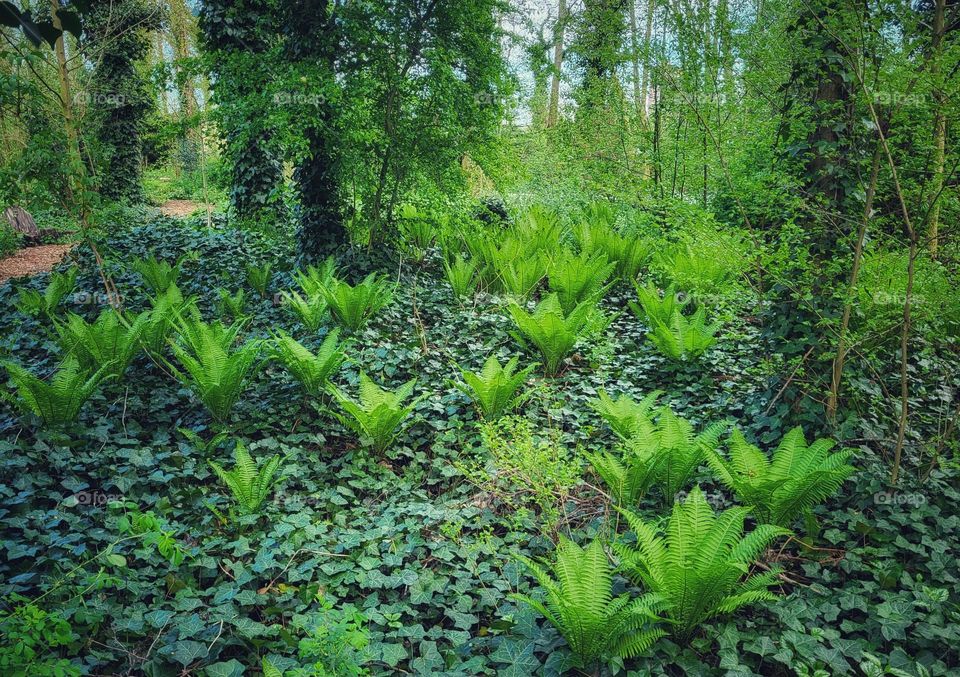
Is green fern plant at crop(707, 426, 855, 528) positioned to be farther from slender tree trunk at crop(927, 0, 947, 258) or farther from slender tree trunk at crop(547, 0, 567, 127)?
slender tree trunk at crop(547, 0, 567, 127)

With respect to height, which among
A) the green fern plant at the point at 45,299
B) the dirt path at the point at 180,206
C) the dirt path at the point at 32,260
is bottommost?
the green fern plant at the point at 45,299

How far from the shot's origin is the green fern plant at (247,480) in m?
3.01

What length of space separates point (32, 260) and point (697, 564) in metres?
10.7

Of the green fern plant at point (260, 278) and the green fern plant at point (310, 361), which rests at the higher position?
the green fern plant at point (260, 278)

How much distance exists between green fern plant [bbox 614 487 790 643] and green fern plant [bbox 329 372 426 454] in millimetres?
1673

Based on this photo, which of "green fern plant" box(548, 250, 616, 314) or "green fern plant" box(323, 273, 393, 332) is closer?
"green fern plant" box(323, 273, 393, 332)

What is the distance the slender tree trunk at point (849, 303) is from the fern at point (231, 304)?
187 inches

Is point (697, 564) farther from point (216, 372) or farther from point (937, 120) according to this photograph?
point (216, 372)

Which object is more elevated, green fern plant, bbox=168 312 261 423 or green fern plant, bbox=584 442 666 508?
green fern plant, bbox=168 312 261 423

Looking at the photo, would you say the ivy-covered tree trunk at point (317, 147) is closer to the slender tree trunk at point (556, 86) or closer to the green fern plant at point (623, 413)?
the green fern plant at point (623, 413)

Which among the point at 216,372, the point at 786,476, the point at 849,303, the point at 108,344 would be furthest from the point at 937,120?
the point at 108,344

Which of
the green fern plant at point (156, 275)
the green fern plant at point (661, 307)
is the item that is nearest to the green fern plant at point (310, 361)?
the green fern plant at point (661, 307)

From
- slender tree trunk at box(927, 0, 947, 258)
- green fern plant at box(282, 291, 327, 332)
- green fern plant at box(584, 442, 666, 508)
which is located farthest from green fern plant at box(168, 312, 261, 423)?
slender tree trunk at box(927, 0, 947, 258)

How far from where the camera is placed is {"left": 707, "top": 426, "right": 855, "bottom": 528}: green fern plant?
2762 mm
